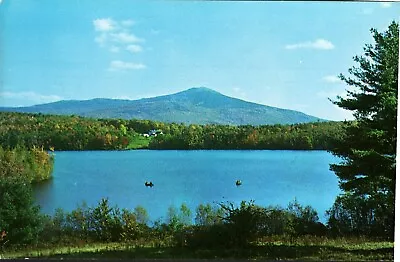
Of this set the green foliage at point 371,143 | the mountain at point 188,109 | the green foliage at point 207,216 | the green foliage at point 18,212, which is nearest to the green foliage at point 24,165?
the green foliage at point 18,212

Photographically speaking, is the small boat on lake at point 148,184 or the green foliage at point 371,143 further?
the small boat on lake at point 148,184

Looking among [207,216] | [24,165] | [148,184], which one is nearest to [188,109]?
[148,184]

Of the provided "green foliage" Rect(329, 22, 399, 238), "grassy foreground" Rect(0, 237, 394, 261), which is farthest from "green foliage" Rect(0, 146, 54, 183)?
"green foliage" Rect(329, 22, 399, 238)

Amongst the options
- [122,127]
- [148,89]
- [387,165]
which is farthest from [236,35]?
[387,165]

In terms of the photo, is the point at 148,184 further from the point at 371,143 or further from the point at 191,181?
the point at 371,143

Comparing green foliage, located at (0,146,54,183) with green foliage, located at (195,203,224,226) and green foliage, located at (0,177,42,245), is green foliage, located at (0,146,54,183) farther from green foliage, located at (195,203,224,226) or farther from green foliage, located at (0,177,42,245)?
green foliage, located at (195,203,224,226)

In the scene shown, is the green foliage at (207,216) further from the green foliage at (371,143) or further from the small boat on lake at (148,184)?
the green foliage at (371,143)

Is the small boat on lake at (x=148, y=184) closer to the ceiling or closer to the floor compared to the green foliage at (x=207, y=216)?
closer to the ceiling
